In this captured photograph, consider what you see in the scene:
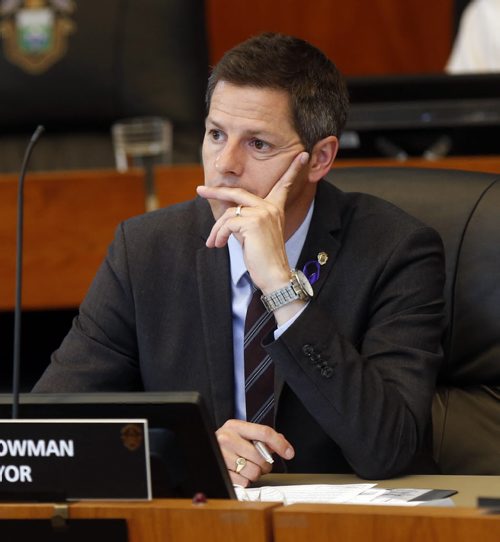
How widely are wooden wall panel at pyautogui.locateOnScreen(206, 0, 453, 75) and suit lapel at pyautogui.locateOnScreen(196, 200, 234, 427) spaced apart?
3.44 m

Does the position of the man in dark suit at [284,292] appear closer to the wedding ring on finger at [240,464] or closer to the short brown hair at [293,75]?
the short brown hair at [293,75]

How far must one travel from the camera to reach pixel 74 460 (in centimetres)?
135

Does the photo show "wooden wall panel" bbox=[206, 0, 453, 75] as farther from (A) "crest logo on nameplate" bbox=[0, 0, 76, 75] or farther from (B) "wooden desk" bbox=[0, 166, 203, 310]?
(B) "wooden desk" bbox=[0, 166, 203, 310]

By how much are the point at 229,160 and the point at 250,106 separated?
11 centimetres

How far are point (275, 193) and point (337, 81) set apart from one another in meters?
0.27

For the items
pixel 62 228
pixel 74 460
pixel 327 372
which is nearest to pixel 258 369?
pixel 327 372

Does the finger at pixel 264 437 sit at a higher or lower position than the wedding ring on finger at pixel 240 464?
higher

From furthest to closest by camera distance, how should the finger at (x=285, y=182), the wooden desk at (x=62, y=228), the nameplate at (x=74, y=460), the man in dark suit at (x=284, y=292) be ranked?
1. the wooden desk at (x=62, y=228)
2. the finger at (x=285, y=182)
3. the man in dark suit at (x=284, y=292)
4. the nameplate at (x=74, y=460)

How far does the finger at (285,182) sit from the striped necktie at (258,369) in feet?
0.67

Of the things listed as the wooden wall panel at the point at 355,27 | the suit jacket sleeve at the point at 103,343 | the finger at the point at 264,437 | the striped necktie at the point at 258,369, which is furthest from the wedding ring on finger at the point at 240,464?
the wooden wall panel at the point at 355,27

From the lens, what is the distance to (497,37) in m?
4.73

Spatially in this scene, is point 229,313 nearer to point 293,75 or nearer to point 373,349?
point 373,349

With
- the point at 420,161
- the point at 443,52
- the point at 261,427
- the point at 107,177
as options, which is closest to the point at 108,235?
the point at 107,177

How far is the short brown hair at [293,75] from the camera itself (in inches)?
79.6
